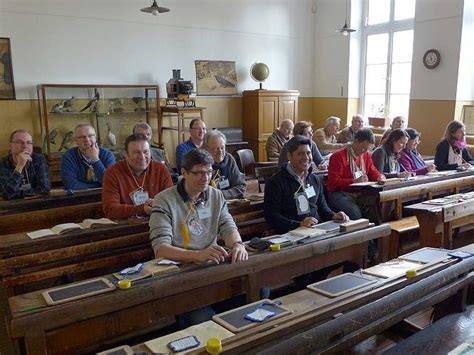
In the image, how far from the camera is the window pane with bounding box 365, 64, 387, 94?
29.5 feet

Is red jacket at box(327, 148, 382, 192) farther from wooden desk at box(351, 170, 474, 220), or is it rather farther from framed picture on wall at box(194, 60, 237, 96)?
framed picture on wall at box(194, 60, 237, 96)

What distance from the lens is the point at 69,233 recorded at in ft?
8.66

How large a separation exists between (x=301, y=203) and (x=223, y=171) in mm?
898

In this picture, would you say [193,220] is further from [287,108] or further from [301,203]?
[287,108]

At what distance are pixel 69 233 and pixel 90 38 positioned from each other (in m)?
5.21

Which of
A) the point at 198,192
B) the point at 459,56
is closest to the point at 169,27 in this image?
the point at 459,56

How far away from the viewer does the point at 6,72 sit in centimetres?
636

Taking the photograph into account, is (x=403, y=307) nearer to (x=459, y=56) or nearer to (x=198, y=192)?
(x=198, y=192)

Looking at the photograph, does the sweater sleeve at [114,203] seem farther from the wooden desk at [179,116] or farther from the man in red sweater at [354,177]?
the wooden desk at [179,116]

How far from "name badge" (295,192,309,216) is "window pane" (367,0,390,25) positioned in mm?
6829

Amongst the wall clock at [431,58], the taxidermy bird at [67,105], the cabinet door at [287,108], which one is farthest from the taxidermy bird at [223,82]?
the wall clock at [431,58]

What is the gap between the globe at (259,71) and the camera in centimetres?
856

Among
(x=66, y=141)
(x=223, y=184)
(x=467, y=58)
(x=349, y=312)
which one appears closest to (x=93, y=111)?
(x=66, y=141)

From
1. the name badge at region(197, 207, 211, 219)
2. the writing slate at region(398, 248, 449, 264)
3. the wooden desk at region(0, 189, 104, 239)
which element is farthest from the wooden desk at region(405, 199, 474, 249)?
the wooden desk at region(0, 189, 104, 239)
